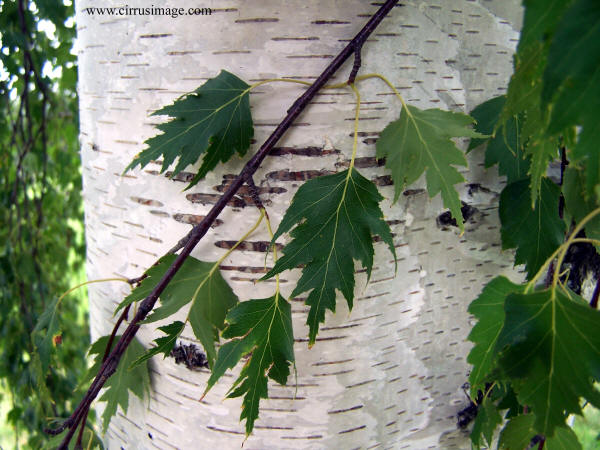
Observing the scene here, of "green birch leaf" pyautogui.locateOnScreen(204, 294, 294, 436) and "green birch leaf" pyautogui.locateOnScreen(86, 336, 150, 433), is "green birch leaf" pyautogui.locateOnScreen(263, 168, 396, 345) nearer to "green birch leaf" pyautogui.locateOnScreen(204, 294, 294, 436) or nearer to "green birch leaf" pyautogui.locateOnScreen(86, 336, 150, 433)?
"green birch leaf" pyautogui.locateOnScreen(204, 294, 294, 436)

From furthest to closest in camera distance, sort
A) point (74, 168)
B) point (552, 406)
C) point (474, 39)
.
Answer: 1. point (74, 168)
2. point (474, 39)
3. point (552, 406)

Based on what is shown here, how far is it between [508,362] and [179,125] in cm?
47

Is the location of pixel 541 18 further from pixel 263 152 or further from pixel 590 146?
pixel 263 152

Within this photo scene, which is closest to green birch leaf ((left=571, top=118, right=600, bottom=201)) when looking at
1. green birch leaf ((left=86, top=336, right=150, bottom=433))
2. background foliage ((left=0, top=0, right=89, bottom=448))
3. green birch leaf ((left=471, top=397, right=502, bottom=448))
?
green birch leaf ((left=471, top=397, right=502, bottom=448))

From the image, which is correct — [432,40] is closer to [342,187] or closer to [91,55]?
[342,187]

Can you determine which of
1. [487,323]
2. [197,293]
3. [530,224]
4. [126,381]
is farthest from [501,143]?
[126,381]

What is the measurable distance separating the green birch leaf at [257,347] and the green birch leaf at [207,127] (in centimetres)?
18

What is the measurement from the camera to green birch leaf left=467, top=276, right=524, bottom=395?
55cm

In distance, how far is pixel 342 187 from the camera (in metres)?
0.57

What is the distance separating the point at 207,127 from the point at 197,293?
0.22 m

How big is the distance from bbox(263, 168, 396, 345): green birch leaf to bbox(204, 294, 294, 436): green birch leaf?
0.16ft

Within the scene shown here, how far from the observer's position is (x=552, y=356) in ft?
1.41

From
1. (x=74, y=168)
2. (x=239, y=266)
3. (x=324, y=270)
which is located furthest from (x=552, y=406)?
(x=74, y=168)

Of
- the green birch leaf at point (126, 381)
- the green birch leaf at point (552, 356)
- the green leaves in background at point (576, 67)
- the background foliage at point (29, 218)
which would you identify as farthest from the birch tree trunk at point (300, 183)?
the background foliage at point (29, 218)
